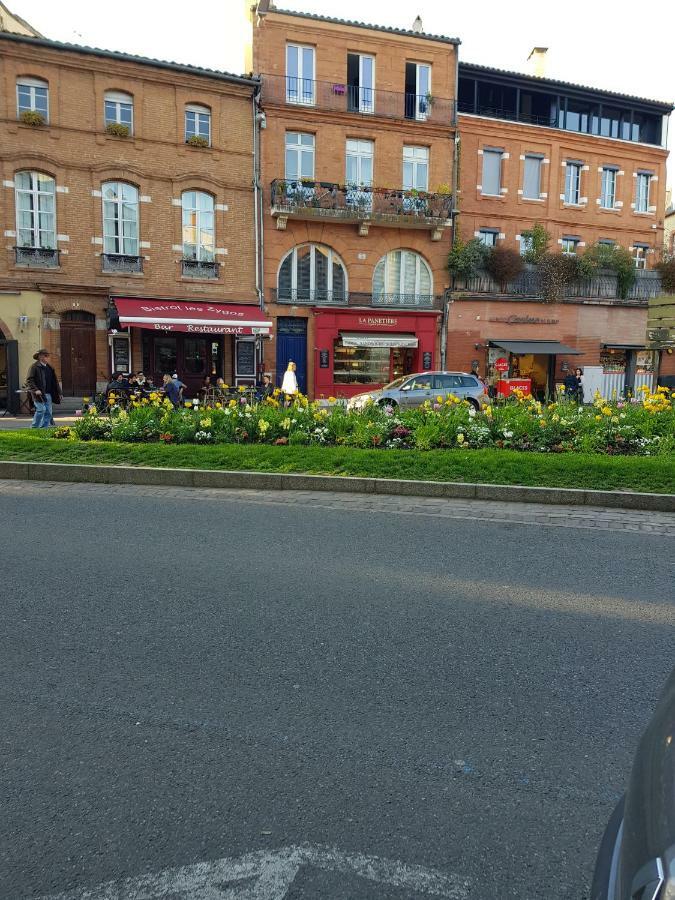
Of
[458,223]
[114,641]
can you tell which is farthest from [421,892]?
[458,223]

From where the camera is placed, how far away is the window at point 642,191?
103ft

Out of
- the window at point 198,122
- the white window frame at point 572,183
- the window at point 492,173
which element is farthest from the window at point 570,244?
the window at point 198,122

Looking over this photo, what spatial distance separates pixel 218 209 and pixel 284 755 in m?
25.2

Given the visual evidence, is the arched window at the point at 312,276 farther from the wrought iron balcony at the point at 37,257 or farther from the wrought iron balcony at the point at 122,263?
the wrought iron balcony at the point at 37,257

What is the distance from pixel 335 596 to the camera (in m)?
4.95

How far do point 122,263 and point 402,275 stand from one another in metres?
11.2

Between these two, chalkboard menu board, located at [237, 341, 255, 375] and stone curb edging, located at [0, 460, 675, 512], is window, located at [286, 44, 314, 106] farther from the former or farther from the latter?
stone curb edging, located at [0, 460, 675, 512]

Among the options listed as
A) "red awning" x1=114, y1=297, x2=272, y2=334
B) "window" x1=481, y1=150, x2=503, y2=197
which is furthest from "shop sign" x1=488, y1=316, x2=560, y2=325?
"red awning" x1=114, y1=297, x2=272, y2=334

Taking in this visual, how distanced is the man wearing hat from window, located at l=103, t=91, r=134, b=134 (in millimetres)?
13557

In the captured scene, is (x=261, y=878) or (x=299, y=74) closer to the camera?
(x=261, y=878)

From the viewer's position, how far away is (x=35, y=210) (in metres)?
23.2

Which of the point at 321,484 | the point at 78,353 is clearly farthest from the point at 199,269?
the point at 321,484

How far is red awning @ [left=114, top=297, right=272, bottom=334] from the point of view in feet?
75.3

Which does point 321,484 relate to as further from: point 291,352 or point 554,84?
point 554,84
